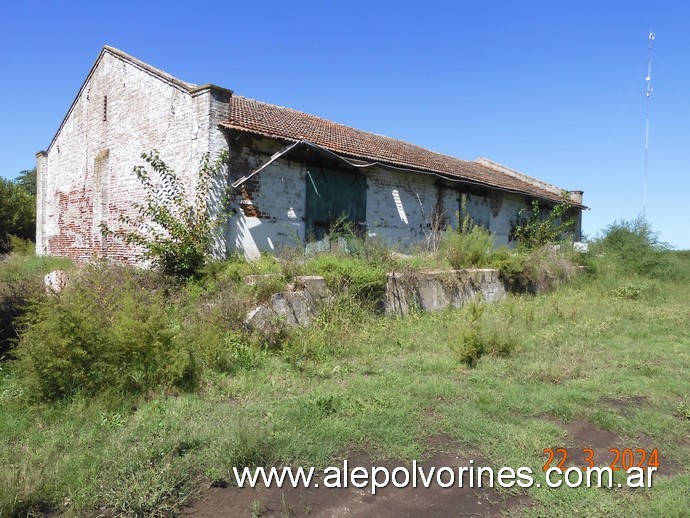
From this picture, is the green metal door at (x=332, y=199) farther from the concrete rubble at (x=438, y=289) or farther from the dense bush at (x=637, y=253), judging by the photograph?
the dense bush at (x=637, y=253)

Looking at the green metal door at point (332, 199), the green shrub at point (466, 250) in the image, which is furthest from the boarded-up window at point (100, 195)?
the green shrub at point (466, 250)

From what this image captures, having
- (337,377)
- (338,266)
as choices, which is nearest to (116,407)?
(337,377)

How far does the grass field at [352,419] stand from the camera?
3.02m

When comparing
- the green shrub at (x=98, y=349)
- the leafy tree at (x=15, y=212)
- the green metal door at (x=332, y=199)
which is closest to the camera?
the green shrub at (x=98, y=349)

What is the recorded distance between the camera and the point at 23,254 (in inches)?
640

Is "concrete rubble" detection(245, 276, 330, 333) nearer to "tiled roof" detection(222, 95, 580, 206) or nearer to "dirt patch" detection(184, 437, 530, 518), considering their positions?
"dirt patch" detection(184, 437, 530, 518)

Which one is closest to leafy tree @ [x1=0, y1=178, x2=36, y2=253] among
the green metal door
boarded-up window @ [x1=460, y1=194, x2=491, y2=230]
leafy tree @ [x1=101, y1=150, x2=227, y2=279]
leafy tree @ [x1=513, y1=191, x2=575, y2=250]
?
leafy tree @ [x1=101, y1=150, x2=227, y2=279]

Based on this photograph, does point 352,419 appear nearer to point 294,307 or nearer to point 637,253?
point 294,307

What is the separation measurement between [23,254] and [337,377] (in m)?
15.9

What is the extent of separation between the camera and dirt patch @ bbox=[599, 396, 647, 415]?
179 inches

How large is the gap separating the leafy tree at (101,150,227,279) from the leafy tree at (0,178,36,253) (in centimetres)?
1308

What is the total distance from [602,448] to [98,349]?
→ 467cm

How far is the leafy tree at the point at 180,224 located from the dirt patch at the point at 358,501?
7.06 meters

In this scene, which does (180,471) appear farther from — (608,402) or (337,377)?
(608,402)
